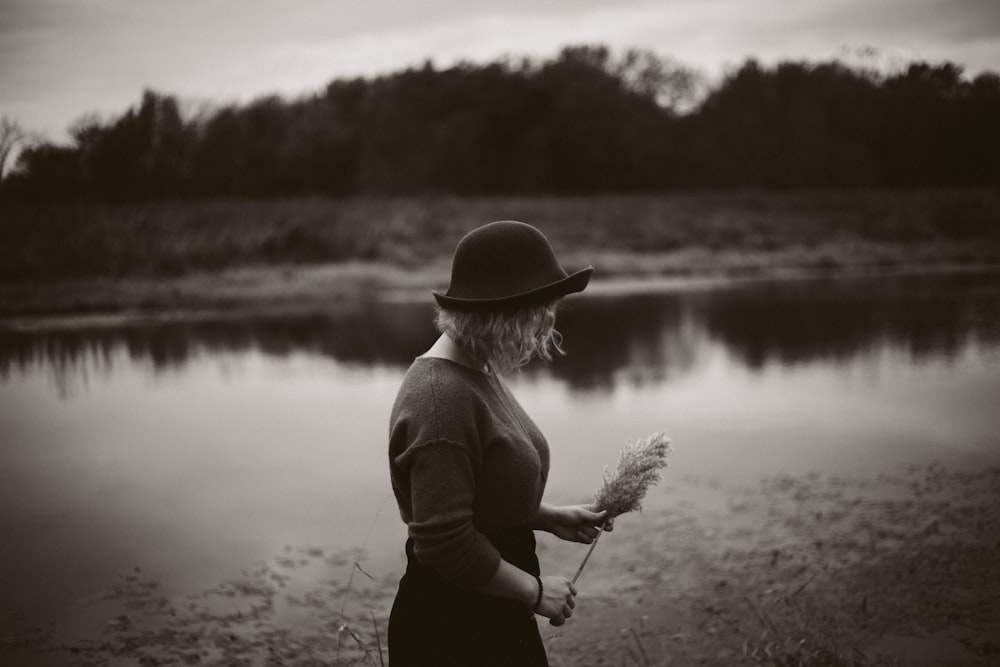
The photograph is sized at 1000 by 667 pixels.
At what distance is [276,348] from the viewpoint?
54.1 ft

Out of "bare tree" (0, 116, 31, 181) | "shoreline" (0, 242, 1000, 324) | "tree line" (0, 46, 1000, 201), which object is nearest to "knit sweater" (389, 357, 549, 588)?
"bare tree" (0, 116, 31, 181)

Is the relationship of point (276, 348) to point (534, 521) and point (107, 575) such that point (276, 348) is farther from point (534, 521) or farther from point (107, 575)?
point (534, 521)

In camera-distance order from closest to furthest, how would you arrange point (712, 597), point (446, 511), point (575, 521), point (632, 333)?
point (446, 511) < point (575, 521) < point (712, 597) < point (632, 333)

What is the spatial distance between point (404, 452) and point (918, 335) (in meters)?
15.4

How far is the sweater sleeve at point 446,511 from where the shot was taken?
81.1 inches

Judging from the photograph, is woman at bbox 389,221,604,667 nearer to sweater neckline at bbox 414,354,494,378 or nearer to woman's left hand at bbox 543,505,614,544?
sweater neckline at bbox 414,354,494,378

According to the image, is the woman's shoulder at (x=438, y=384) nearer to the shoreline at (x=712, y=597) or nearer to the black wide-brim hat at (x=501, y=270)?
the black wide-brim hat at (x=501, y=270)

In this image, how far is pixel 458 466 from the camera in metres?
2.07

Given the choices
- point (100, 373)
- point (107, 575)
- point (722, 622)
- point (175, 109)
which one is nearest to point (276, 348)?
point (100, 373)

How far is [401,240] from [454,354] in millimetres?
31777

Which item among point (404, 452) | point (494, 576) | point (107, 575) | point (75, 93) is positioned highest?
point (75, 93)

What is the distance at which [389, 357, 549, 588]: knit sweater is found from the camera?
207 cm

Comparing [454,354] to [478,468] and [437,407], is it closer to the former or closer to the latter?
[437,407]

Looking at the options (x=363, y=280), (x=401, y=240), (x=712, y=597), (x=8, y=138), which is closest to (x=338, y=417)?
(x=712, y=597)
